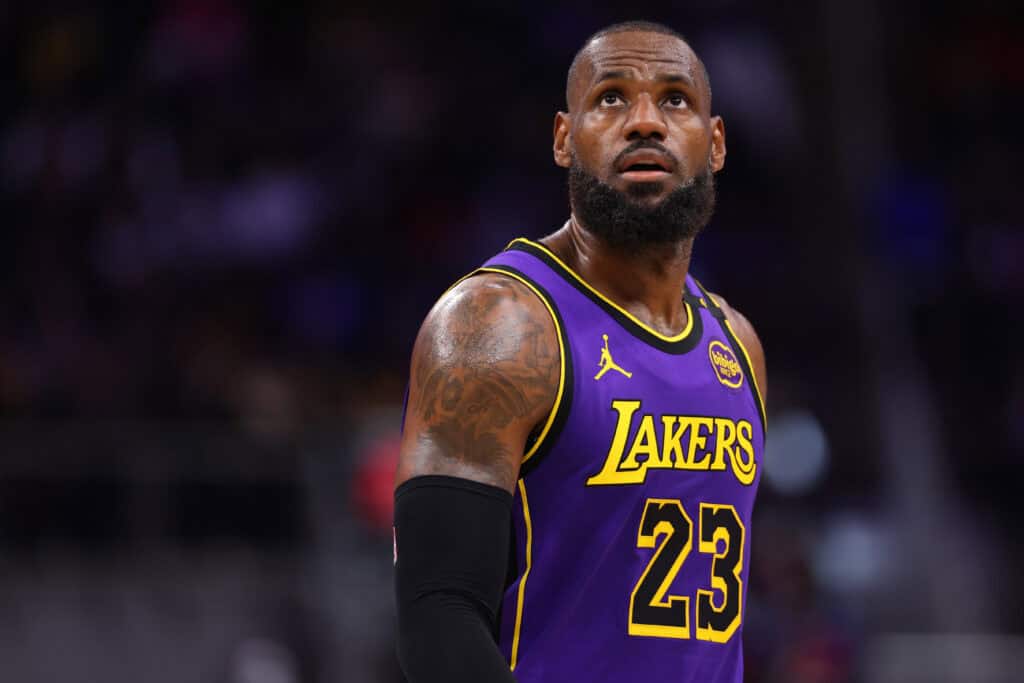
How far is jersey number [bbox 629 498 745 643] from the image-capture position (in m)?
3.44

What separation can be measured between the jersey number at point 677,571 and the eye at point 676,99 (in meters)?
0.95

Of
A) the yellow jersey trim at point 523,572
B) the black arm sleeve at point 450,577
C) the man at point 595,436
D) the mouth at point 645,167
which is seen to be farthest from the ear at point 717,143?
the black arm sleeve at point 450,577

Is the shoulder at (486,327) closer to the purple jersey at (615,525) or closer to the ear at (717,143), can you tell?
the purple jersey at (615,525)

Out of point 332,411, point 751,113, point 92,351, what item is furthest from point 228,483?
point 751,113

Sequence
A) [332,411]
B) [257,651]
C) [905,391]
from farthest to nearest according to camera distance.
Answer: [332,411] < [905,391] < [257,651]

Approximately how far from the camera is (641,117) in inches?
143

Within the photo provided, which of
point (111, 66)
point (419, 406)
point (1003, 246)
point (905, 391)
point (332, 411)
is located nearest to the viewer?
A: point (419, 406)

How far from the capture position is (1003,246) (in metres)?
11.4

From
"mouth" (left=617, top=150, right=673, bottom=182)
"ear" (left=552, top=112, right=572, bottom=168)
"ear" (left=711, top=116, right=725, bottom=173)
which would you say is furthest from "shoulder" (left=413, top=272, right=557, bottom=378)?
"ear" (left=711, top=116, right=725, bottom=173)

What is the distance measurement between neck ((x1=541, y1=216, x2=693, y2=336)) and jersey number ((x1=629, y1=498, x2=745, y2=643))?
0.48m

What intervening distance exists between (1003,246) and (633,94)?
27.3 feet

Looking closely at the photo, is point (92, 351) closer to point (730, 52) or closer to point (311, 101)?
point (311, 101)

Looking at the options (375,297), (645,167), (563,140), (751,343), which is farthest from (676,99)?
(375,297)

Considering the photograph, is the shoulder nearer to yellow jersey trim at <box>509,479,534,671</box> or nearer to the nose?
yellow jersey trim at <box>509,479,534,671</box>
